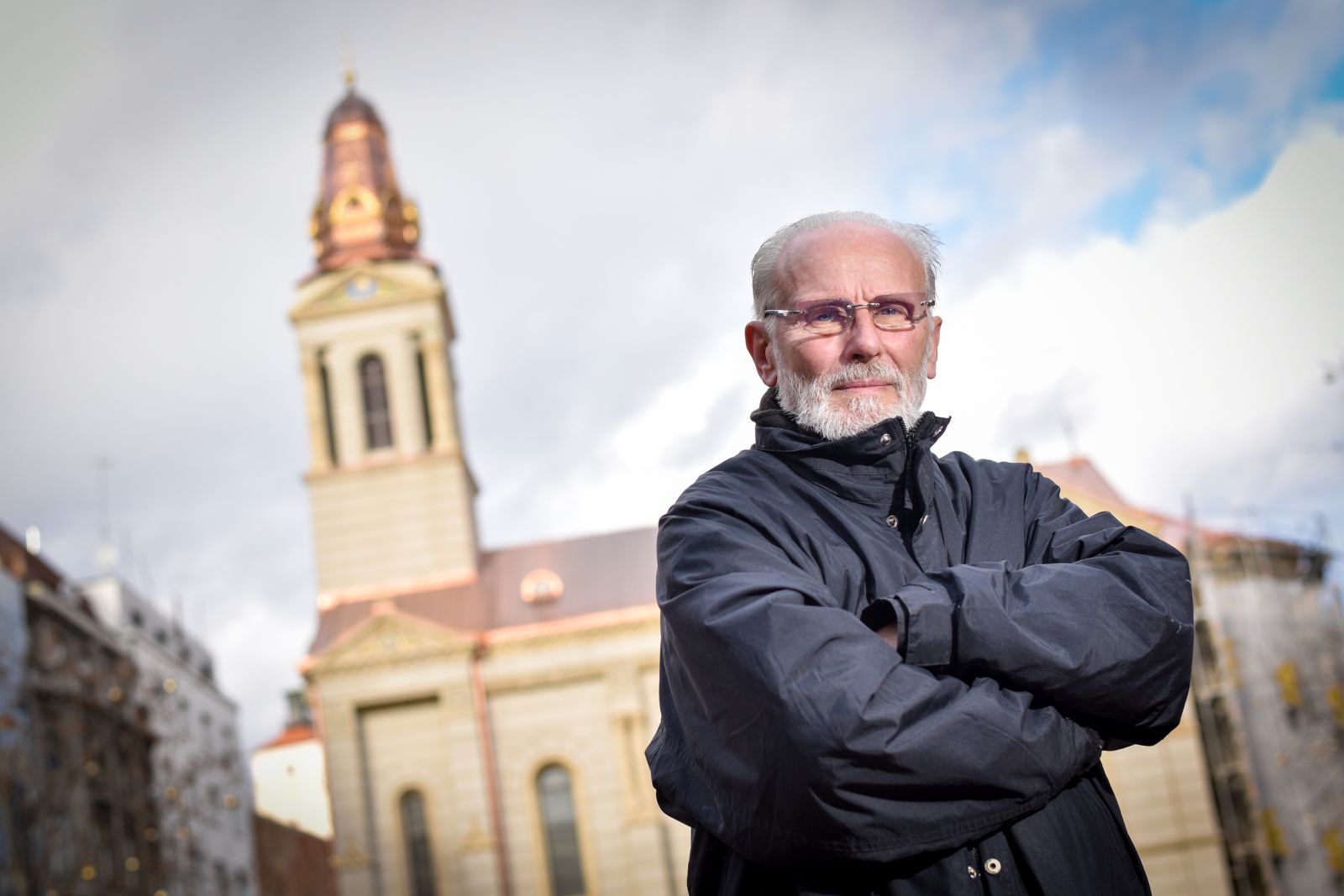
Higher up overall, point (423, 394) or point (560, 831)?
point (423, 394)

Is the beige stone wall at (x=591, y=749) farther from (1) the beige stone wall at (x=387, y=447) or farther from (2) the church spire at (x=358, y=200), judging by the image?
(2) the church spire at (x=358, y=200)

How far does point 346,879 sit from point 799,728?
30242mm

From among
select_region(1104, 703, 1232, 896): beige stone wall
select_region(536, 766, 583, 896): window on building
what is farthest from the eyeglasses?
select_region(536, 766, 583, 896): window on building

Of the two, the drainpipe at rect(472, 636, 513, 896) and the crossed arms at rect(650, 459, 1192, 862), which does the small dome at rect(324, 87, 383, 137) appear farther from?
the crossed arms at rect(650, 459, 1192, 862)

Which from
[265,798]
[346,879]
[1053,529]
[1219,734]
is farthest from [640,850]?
[265,798]

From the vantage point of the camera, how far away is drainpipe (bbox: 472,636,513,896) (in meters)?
29.9

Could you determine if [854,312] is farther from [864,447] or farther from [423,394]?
[423,394]

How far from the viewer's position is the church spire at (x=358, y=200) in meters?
36.6

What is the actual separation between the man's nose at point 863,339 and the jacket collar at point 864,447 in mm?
119

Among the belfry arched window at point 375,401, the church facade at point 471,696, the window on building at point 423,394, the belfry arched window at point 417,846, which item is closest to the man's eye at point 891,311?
the church facade at point 471,696

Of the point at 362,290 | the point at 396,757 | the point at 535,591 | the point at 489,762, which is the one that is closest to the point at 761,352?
the point at 489,762

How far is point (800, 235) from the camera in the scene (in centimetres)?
241

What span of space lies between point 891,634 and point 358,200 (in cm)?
3656

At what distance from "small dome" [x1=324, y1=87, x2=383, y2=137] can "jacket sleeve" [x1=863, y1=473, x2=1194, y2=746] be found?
38.3m
